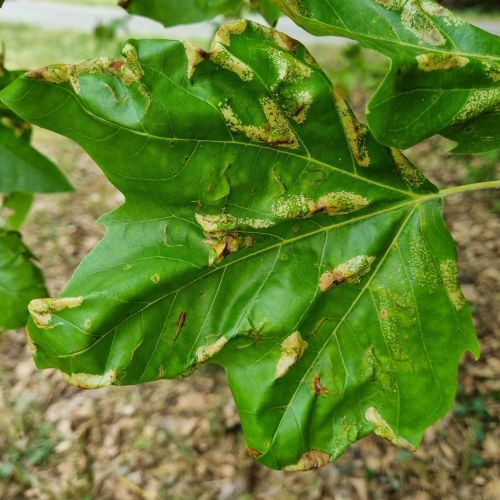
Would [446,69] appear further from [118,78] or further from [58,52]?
[58,52]

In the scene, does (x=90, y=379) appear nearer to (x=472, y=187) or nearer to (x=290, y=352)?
(x=290, y=352)

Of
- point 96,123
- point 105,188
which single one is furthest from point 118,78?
point 105,188

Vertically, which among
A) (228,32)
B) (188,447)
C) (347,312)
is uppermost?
(228,32)

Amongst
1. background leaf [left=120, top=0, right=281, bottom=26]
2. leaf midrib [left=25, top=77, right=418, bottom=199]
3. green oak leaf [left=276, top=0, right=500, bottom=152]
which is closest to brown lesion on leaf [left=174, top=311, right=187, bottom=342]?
leaf midrib [left=25, top=77, right=418, bottom=199]

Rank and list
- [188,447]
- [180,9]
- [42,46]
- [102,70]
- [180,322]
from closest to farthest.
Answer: [102,70]
[180,322]
[180,9]
[188,447]
[42,46]

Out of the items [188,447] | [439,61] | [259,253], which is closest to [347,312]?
[259,253]

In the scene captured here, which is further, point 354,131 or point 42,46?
point 42,46
